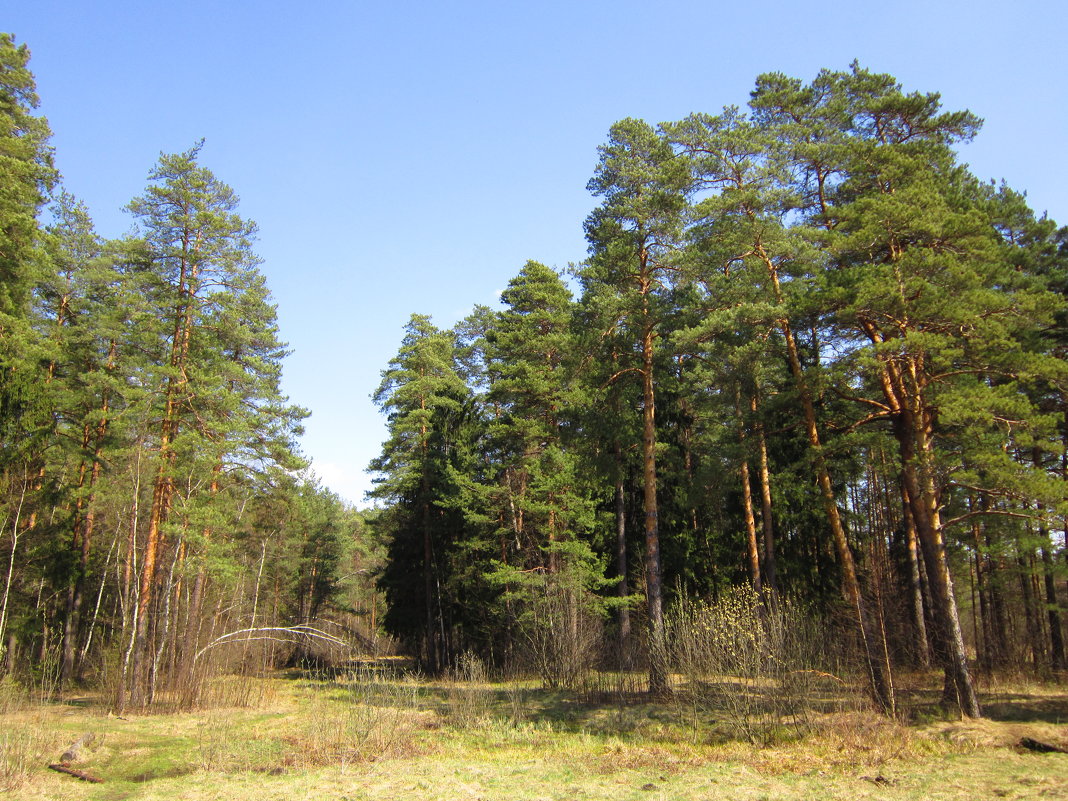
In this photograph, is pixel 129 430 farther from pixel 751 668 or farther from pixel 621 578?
pixel 751 668

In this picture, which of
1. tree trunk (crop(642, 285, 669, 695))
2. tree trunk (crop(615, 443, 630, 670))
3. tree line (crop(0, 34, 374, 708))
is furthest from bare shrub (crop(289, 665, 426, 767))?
tree trunk (crop(615, 443, 630, 670))

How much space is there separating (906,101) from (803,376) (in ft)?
25.6

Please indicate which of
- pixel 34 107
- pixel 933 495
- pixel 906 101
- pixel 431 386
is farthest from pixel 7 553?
pixel 906 101

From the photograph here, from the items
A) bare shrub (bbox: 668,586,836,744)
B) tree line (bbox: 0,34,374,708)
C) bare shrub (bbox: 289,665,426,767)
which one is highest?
tree line (bbox: 0,34,374,708)

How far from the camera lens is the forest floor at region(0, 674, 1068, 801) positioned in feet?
30.0

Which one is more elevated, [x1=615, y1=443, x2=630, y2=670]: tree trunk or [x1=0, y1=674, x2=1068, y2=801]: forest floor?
[x1=615, y1=443, x2=630, y2=670]: tree trunk

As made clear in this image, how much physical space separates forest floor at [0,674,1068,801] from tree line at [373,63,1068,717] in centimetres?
139

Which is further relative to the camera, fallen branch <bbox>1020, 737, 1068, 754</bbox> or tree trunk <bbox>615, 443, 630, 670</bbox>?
tree trunk <bbox>615, 443, 630, 670</bbox>

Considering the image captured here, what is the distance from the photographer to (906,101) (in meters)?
15.7

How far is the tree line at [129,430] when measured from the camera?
666 inches

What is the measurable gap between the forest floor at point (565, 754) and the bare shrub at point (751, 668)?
0.27ft

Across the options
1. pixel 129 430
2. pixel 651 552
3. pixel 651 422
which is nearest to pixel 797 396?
pixel 651 422

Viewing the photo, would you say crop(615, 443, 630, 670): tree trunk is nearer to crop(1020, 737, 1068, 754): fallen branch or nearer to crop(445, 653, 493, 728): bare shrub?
crop(445, 653, 493, 728): bare shrub

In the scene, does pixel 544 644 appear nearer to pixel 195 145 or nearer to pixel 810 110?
pixel 810 110
